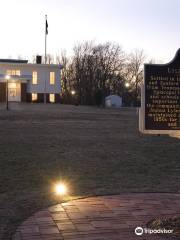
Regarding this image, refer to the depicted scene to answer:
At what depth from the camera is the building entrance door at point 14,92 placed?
60.2m

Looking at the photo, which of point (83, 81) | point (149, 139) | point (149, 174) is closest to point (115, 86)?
point (83, 81)

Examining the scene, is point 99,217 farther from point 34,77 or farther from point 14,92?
point 34,77

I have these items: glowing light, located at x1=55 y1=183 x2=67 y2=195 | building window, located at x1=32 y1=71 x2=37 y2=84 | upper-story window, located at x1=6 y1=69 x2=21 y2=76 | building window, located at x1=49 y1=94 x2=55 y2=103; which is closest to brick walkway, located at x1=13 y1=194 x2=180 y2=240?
glowing light, located at x1=55 y1=183 x2=67 y2=195

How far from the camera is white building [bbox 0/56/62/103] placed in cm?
6047

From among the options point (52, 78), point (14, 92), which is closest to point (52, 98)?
point (52, 78)

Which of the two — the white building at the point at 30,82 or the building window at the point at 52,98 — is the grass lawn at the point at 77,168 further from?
the building window at the point at 52,98

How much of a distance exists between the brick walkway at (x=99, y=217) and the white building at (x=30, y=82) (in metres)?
54.2

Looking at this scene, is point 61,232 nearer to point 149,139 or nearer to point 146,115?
point 146,115

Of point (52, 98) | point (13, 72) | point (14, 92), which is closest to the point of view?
point (14, 92)

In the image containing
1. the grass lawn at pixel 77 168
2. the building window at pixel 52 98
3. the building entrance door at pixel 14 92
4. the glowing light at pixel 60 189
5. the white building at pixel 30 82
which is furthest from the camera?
the building window at pixel 52 98

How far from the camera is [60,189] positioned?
26.6 feet

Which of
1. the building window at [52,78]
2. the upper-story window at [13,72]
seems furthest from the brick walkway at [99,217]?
the upper-story window at [13,72]

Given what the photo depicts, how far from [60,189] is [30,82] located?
177ft

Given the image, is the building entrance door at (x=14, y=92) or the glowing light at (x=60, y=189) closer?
the glowing light at (x=60, y=189)
